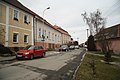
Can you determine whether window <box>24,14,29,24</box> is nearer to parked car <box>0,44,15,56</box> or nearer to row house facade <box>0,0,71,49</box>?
row house facade <box>0,0,71,49</box>

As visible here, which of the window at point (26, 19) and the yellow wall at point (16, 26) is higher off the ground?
the window at point (26, 19)

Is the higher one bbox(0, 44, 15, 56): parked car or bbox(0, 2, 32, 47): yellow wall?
bbox(0, 2, 32, 47): yellow wall

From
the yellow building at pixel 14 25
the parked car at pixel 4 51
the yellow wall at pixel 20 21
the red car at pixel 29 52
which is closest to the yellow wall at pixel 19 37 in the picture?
the yellow building at pixel 14 25

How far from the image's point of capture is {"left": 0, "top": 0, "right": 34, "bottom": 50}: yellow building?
2106 cm

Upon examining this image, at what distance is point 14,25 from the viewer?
23672 mm

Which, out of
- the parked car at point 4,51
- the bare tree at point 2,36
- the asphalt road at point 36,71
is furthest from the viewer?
the bare tree at point 2,36

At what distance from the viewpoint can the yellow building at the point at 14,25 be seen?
A: 21.1 meters

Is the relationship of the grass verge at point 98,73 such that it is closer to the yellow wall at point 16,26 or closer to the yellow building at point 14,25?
the yellow building at point 14,25

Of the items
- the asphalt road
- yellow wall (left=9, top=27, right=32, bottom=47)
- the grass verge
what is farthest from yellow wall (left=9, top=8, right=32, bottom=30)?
the grass verge

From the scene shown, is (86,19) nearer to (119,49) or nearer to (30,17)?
(119,49)

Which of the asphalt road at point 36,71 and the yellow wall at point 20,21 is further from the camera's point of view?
the yellow wall at point 20,21

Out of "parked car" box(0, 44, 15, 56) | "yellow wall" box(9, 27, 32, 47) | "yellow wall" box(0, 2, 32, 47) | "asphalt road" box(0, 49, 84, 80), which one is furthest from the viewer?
"yellow wall" box(9, 27, 32, 47)

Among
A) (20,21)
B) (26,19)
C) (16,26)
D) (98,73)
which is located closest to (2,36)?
(16,26)

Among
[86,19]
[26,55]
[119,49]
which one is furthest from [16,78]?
[86,19]
